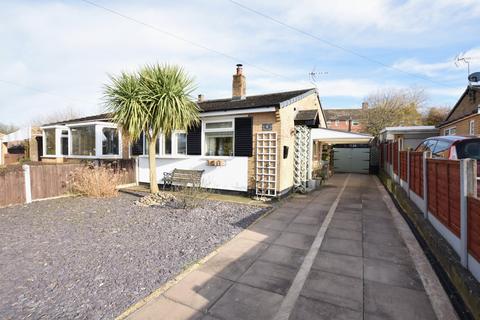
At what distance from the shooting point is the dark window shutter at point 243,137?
9758 millimetres

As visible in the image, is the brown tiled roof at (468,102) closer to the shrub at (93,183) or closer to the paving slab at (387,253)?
the paving slab at (387,253)

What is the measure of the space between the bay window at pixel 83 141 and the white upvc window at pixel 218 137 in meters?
8.13

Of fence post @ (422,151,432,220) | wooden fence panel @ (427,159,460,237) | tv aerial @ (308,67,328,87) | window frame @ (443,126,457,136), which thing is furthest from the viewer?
window frame @ (443,126,457,136)

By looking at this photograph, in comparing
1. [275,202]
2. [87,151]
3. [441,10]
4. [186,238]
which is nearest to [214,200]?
[275,202]

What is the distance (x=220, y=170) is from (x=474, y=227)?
820cm

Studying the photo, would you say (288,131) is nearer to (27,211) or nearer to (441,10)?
(441,10)

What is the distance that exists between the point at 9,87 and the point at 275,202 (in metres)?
32.3

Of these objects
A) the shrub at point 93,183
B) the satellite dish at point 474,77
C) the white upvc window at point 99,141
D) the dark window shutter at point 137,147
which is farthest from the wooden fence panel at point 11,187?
the satellite dish at point 474,77

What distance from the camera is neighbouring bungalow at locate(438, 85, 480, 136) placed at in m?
13.5

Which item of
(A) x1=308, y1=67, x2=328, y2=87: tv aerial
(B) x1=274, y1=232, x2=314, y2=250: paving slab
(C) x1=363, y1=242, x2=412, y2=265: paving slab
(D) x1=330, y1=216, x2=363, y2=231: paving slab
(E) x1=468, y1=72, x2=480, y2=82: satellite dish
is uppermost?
(E) x1=468, y1=72, x2=480, y2=82: satellite dish

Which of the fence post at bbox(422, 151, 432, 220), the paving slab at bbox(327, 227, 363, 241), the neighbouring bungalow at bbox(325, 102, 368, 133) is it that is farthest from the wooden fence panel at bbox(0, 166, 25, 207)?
the neighbouring bungalow at bbox(325, 102, 368, 133)

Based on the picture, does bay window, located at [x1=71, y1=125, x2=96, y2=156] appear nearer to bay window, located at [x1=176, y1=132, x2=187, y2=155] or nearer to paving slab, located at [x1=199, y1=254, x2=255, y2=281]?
bay window, located at [x1=176, y1=132, x2=187, y2=155]

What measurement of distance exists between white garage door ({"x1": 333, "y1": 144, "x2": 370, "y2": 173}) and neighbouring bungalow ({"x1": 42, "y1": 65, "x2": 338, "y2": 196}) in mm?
11280

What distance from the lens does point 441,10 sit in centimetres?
966
